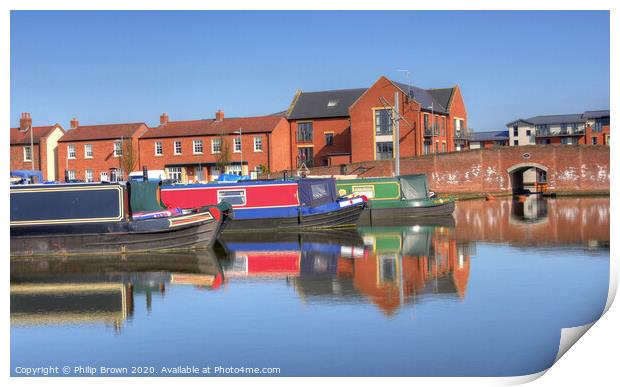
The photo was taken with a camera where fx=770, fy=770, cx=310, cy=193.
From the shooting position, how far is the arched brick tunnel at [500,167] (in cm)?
4222

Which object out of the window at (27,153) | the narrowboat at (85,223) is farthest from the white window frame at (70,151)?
the narrowboat at (85,223)

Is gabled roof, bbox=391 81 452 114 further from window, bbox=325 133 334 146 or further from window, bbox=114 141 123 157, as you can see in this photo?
window, bbox=114 141 123 157

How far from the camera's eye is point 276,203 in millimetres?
22641

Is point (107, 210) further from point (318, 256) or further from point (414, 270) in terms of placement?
point (414, 270)

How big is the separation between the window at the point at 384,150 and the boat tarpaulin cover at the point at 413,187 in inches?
718

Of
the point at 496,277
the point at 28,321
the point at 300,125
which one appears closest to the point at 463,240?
the point at 496,277

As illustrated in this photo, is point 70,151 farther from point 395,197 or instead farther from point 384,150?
point 395,197

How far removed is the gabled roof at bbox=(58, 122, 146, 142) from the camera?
4701 cm

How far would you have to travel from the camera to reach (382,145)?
45188 mm

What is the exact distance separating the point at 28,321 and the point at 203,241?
6.97 m

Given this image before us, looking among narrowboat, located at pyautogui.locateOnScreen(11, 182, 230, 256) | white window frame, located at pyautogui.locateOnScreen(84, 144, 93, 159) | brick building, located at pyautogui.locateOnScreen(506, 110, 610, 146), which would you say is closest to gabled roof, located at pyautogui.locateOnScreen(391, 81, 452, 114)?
white window frame, located at pyautogui.locateOnScreen(84, 144, 93, 159)

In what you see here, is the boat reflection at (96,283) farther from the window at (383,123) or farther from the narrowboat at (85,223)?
the window at (383,123)

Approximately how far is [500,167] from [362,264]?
29.5m

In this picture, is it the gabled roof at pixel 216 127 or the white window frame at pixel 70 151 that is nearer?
the gabled roof at pixel 216 127
